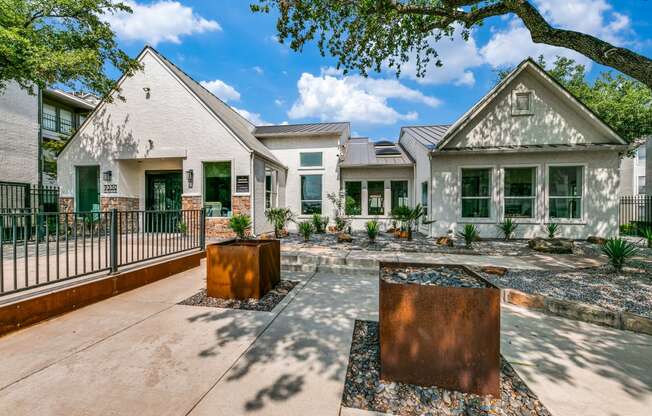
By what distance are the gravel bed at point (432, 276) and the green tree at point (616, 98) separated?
53.4 feet

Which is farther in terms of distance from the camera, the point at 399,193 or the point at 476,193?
the point at 399,193

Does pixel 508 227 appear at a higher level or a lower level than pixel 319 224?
higher

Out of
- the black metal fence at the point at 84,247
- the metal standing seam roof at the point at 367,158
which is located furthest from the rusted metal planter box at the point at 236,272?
the metal standing seam roof at the point at 367,158

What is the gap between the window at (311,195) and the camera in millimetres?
13750

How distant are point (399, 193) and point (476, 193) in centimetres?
385

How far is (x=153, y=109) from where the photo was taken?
34.1 feet

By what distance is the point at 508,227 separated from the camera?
9.29m

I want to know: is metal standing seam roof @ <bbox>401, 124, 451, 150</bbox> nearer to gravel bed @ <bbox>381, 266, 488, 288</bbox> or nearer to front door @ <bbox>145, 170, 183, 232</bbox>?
gravel bed @ <bbox>381, 266, 488, 288</bbox>

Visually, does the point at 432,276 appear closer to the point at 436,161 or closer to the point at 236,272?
the point at 236,272

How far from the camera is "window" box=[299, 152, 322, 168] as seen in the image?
13.9m

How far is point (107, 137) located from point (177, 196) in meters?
3.51

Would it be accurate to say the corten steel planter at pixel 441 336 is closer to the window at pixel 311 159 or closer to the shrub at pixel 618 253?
the shrub at pixel 618 253

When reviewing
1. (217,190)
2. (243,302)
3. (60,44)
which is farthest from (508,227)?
(60,44)

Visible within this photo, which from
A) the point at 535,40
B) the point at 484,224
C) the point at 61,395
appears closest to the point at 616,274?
the point at 484,224
